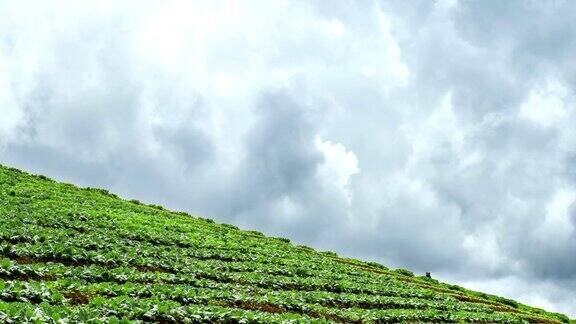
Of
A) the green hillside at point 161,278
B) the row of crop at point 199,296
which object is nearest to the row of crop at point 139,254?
the green hillside at point 161,278

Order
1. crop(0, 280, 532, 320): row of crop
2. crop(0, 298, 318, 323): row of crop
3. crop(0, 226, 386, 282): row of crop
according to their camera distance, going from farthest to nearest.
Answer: crop(0, 226, 386, 282): row of crop → crop(0, 280, 532, 320): row of crop → crop(0, 298, 318, 323): row of crop

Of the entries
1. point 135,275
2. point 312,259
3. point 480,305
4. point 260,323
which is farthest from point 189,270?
point 480,305

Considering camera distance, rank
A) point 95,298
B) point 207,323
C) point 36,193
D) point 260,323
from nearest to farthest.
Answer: point 95,298, point 207,323, point 260,323, point 36,193

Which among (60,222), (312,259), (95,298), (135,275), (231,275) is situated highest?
(312,259)

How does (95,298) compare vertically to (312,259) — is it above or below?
below

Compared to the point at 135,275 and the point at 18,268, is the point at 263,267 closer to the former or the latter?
the point at 135,275

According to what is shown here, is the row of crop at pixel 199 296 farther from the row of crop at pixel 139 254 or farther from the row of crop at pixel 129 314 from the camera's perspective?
the row of crop at pixel 139 254

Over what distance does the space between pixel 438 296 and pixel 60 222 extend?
27.6 meters

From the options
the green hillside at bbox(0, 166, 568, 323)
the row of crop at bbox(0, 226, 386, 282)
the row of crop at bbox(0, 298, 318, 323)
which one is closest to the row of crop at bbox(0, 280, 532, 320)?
the green hillside at bbox(0, 166, 568, 323)

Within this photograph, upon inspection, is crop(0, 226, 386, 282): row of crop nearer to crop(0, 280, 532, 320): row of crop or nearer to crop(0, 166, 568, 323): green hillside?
crop(0, 166, 568, 323): green hillside

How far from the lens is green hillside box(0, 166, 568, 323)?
20328 millimetres

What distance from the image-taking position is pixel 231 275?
35.0 metres

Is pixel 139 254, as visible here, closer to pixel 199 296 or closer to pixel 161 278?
pixel 161 278

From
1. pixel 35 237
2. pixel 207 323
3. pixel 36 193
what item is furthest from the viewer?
pixel 36 193
